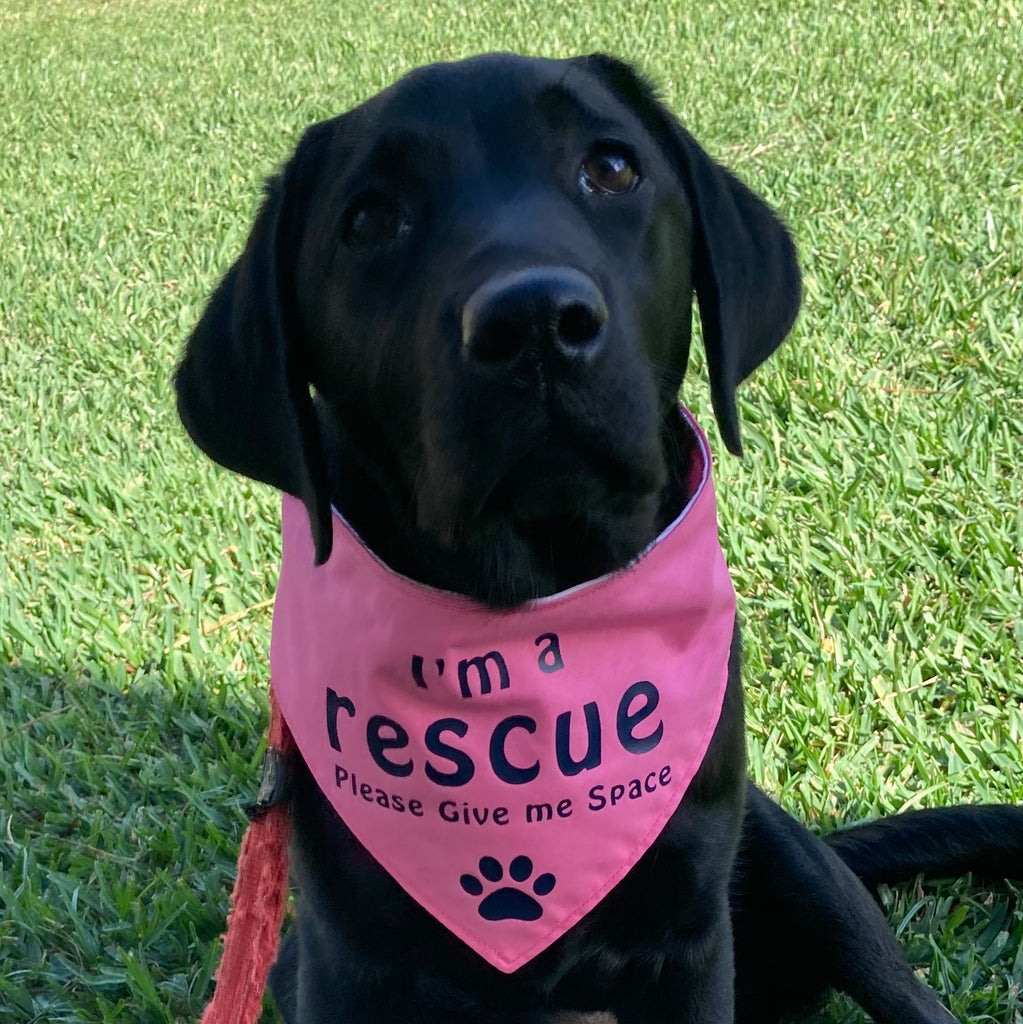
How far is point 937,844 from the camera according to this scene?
2.26m

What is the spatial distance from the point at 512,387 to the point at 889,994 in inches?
50.4

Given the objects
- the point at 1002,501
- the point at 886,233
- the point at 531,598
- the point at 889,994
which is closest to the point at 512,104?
the point at 531,598

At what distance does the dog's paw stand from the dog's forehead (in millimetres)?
1128

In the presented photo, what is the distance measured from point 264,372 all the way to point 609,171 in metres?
0.59

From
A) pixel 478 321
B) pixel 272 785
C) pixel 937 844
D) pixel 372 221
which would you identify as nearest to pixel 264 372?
pixel 372 221

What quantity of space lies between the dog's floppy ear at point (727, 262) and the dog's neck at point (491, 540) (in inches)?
5.1

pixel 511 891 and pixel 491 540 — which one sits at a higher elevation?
pixel 491 540

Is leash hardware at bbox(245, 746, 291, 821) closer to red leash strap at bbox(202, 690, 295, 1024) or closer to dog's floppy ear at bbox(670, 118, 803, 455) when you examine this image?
red leash strap at bbox(202, 690, 295, 1024)

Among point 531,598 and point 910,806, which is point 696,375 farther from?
point 531,598

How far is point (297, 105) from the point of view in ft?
29.1

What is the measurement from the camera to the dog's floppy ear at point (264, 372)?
5.92ft

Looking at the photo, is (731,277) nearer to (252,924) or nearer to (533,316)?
(533,316)

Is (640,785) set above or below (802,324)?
above

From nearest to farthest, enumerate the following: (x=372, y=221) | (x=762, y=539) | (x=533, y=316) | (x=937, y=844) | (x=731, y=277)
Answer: (x=533, y=316), (x=372, y=221), (x=731, y=277), (x=937, y=844), (x=762, y=539)
